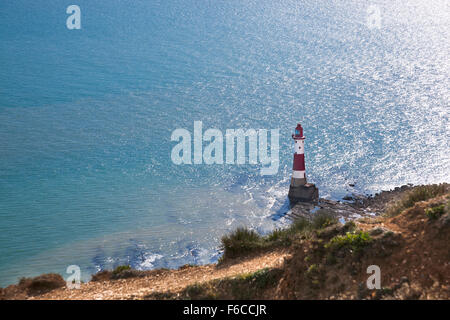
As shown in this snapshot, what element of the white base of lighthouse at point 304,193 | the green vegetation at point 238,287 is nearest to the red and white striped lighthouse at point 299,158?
the white base of lighthouse at point 304,193

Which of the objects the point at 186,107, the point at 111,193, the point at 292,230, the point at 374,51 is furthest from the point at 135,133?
the point at 374,51

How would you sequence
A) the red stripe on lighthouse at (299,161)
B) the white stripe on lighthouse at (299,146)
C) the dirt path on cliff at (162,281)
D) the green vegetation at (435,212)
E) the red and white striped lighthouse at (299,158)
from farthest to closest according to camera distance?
1. the red stripe on lighthouse at (299,161)
2. the white stripe on lighthouse at (299,146)
3. the red and white striped lighthouse at (299,158)
4. the dirt path on cliff at (162,281)
5. the green vegetation at (435,212)

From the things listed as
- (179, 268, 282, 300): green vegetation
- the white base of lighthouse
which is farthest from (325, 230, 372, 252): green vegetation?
the white base of lighthouse

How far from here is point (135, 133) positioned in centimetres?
3441

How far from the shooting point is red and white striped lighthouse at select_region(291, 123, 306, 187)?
73.5 feet

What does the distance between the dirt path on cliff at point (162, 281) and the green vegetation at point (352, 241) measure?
3.51 ft

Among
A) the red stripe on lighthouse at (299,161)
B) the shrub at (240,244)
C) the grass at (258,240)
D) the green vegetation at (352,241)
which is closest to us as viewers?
the green vegetation at (352,241)

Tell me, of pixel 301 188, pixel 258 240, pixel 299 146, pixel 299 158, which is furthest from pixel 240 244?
pixel 301 188

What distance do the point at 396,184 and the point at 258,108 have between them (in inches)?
527

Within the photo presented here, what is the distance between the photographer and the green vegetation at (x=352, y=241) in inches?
376

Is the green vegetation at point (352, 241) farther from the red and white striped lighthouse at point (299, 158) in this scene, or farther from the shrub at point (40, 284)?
the red and white striped lighthouse at point (299, 158)

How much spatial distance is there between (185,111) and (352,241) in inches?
1125

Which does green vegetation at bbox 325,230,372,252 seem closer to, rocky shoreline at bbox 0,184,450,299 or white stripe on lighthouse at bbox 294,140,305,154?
rocky shoreline at bbox 0,184,450,299

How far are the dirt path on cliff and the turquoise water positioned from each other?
22.4ft
